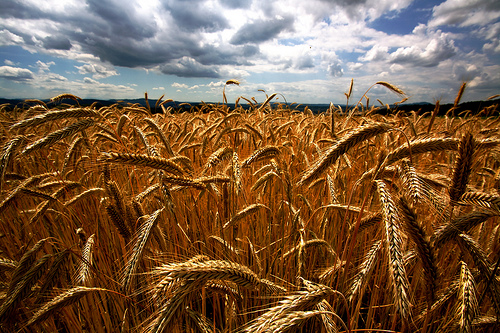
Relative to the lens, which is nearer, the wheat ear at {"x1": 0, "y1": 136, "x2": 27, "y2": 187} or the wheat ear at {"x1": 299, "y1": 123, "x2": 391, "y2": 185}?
the wheat ear at {"x1": 299, "y1": 123, "x2": 391, "y2": 185}

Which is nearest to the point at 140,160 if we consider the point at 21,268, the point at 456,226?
the point at 21,268

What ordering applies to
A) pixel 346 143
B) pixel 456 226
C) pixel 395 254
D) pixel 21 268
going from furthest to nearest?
pixel 21 268 → pixel 346 143 → pixel 456 226 → pixel 395 254

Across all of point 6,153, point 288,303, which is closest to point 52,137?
point 6,153

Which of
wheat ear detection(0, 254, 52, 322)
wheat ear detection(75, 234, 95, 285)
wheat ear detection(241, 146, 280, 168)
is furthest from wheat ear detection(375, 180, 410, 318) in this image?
wheat ear detection(0, 254, 52, 322)

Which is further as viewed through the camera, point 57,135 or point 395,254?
point 57,135

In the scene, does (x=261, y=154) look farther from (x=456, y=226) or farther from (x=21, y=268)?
(x=21, y=268)

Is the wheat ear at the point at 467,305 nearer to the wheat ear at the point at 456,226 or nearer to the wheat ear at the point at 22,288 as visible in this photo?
the wheat ear at the point at 456,226

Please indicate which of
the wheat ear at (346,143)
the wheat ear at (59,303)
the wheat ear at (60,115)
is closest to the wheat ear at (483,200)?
the wheat ear at (346,143)

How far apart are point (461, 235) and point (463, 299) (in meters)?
0.30

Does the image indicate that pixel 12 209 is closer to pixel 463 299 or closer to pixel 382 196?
pixel 382 196

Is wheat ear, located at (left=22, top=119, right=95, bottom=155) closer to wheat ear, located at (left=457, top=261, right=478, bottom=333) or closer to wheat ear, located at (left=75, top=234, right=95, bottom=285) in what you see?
wheat ear, located at (left=75, top=234, right=95, bottom=285)

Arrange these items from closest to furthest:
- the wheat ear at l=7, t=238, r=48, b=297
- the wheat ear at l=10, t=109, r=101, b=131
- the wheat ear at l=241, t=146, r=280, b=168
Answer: the wheat ear at l=7, t=238, r=48, b=297 < the wheat ear at l=10, t=109, r=101, b=131 < the wheat ear at l=241, t=146, r=280, b=168

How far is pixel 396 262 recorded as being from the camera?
0.86m

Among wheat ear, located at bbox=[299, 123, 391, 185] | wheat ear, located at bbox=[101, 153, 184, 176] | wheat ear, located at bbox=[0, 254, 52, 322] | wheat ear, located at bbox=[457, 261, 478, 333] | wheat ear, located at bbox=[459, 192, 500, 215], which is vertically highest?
wheat ear, located at bbox=[299, 123, 391, 185]
